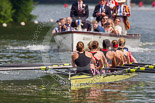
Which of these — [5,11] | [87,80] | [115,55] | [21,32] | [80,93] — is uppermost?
[5,11]

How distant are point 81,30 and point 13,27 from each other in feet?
59.5

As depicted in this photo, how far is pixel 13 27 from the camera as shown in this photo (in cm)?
4453

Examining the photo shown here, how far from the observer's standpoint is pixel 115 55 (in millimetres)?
19781

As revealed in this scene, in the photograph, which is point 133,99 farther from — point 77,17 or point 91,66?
point 77,17

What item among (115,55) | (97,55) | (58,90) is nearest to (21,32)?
(115,55)

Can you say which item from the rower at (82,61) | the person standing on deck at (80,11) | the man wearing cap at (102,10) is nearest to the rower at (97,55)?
the rower at (82,61)

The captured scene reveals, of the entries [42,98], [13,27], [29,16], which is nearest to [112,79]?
[42,98]

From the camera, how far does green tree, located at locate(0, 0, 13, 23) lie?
4456 centimetres

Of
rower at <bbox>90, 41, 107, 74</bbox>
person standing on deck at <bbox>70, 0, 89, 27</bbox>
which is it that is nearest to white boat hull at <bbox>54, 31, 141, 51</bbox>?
person standing on deck at <bbox>70, 0, 89, 27</bbox>

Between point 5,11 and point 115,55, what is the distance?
27111 millimetres

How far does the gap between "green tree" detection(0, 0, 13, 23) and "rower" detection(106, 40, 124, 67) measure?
84.9 ft

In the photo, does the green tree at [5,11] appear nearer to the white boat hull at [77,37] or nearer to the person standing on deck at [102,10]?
the white boat hull at [77,37]

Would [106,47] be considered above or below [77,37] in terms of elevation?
below

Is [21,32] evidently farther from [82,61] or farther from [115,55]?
[82,61]
